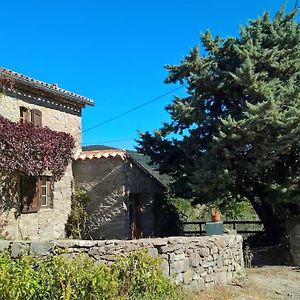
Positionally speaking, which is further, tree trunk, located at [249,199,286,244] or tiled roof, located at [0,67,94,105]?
tree trunk, located at [249,199,286,244]

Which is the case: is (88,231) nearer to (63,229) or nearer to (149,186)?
(63,229)

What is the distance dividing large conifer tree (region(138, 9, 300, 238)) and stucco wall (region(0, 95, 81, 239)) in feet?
11.9

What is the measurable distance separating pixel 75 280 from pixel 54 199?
33.0 ft

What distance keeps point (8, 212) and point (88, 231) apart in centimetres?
347

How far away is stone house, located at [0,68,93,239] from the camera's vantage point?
1377 cm

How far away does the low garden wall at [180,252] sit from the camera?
691cm

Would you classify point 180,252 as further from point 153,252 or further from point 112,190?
point 112,190

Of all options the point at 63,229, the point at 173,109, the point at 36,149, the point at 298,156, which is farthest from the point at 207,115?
the point at 63,229

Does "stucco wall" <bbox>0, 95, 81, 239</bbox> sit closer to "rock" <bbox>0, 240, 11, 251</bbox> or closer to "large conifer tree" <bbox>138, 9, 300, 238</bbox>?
"large conifer tree" <bbox>138, 9, 300, 238</bbox>

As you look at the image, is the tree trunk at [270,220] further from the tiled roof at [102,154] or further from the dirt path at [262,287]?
the tiled roof at [102,154]

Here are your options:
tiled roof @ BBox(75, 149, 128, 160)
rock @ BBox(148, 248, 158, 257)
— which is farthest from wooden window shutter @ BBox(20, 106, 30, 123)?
rock @ BBox(148, 248, 158, 257)

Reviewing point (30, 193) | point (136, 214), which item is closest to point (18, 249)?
point (30, 193)

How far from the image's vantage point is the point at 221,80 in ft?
44.3

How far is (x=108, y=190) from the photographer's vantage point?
15664 mm
